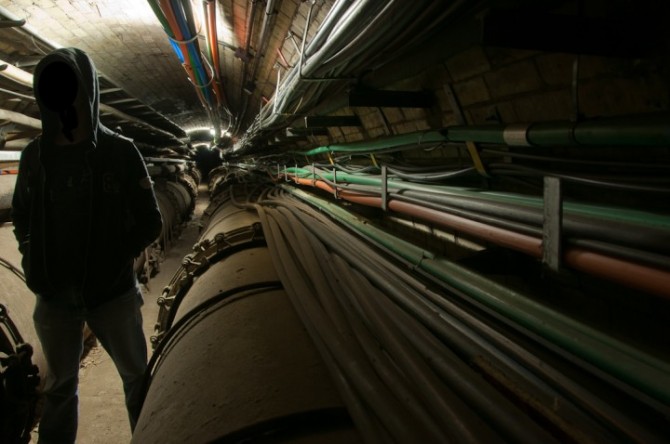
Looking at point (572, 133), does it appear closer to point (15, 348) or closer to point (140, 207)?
point (140, 207)

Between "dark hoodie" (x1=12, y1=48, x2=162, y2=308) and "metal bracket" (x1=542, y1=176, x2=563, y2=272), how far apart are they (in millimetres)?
1842

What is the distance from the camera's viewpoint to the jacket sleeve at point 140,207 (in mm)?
1838

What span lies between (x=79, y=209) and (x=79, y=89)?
1.90ft

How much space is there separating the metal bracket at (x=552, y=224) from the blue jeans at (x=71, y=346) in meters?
1.83

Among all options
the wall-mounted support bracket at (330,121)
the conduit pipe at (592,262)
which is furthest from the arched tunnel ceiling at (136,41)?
the conduit pipe at (592,262)

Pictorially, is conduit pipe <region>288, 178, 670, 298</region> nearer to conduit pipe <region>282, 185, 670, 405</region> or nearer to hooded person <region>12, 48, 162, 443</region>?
conduit pipe <region>282, 185, 670, 405</region>

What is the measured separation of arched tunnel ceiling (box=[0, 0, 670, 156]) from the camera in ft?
3.46

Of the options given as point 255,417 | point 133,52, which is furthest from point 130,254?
point 133,52

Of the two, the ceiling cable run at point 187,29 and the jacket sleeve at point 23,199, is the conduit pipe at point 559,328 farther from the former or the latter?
the ceiling cable run at point 187,29

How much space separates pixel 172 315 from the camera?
6.28 feet

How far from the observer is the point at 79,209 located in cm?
171

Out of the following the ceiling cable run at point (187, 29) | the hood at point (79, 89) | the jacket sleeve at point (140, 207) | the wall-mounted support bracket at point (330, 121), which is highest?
the ceiling cable run at point (187, 29)

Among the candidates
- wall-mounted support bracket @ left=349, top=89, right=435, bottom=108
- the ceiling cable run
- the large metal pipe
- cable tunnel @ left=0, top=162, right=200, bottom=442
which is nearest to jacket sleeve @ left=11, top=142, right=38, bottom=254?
cable tunnel @ left=0, top=162, right=200, bottom=442

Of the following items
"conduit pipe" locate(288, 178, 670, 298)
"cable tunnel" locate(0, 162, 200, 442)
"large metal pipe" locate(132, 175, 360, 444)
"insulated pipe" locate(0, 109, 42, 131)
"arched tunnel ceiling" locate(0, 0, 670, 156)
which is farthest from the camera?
"insulated pipe" locate(0, 109, 42, 131)
